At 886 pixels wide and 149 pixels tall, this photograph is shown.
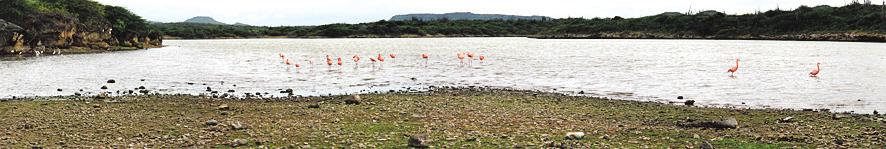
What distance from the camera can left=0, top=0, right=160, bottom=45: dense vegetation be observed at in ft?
191

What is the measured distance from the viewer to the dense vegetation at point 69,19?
58.3 metres

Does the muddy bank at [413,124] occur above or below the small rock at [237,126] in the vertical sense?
below

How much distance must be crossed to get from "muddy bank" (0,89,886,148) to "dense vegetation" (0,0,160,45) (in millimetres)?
45449

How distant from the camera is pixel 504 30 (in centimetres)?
17312

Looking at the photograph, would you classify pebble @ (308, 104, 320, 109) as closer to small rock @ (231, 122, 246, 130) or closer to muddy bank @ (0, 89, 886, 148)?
Answer: muddy bank @ (0, 89, 886, 148)

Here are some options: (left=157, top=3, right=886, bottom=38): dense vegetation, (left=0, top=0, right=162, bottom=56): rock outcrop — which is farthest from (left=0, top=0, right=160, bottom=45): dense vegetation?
(left=157, top=3, right=886, bottom=38): dense vegetation

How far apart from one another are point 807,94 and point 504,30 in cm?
15030

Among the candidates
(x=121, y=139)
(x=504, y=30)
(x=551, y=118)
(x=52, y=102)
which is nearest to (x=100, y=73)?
(x=52, y=102)

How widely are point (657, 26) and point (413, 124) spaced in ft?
429

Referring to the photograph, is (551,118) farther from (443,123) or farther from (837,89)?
(837,89)

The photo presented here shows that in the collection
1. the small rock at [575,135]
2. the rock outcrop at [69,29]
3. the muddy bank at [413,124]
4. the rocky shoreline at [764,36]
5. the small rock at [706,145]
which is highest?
the rock outcrop at [69,29]

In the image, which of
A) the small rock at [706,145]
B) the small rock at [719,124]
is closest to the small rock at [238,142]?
the small rock at [706,145]

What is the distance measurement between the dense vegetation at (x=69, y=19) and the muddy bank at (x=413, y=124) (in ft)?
149

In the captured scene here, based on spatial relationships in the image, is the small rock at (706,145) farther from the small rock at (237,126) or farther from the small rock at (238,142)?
the small rock at (237,126)
